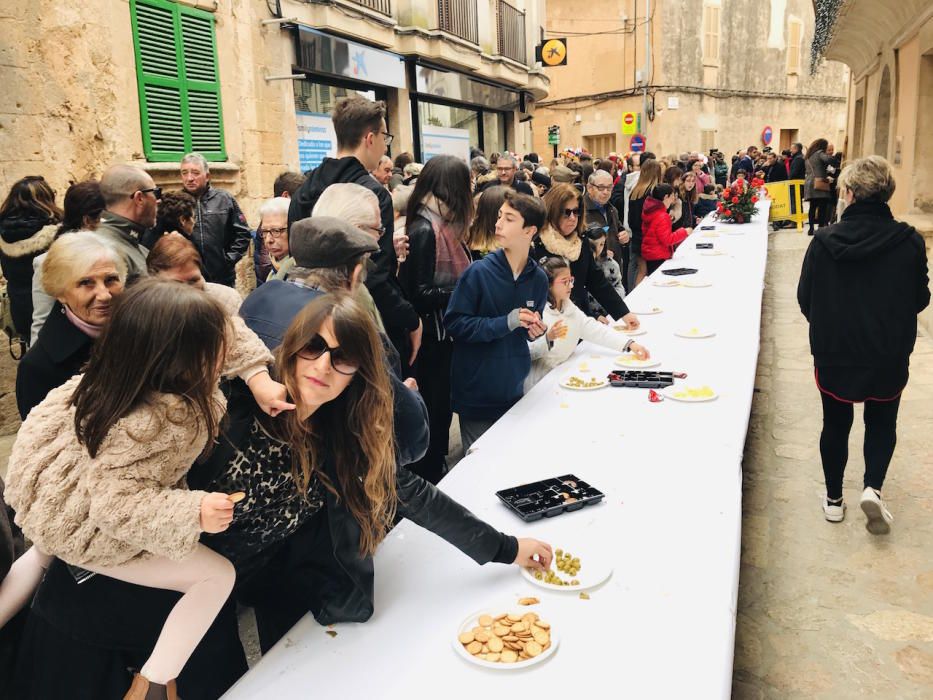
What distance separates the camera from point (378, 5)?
10.2 meters

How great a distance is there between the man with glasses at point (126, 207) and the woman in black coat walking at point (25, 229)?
3.31ft

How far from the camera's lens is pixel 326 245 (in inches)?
90.1

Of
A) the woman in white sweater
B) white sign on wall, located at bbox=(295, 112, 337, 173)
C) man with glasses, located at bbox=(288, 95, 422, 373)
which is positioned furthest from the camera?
white sign on wall, located at bbox=(295, 112, 337, 173)

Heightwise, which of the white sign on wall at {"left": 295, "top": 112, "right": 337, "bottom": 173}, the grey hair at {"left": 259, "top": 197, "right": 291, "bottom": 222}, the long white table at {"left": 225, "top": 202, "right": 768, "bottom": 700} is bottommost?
the long white table at {"left": 225, "top": 202, "right": 768, "bottom": 700}

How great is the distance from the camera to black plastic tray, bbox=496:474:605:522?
7.13 feet

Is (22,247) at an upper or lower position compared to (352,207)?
lower

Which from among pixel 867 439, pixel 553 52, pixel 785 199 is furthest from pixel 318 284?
pixel 553 52

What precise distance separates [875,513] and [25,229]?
4.74 metres

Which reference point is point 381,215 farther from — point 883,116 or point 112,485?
Answer: point 883,116

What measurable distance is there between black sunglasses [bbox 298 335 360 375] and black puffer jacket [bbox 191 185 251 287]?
3873mm

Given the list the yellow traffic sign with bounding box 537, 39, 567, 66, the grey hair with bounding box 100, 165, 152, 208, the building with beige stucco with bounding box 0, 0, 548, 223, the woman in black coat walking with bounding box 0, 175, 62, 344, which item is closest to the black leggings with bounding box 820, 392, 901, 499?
the grey hair with bounding box 100, 165, 152, 208

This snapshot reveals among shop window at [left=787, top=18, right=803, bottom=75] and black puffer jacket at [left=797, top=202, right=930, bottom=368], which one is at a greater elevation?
shop window at [left=787, top=18, right=803, bottom=75]

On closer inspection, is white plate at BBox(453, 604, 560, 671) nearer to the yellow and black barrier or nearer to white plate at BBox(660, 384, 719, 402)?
white plate at BBox(660, 384, 719, 402)

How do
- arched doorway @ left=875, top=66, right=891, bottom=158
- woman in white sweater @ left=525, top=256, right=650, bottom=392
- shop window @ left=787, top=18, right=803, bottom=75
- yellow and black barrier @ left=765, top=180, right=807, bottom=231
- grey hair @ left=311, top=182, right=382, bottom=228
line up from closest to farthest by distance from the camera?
grey hair @ left=311, top=182, right=382, bottom=228, woman in white sweater @ left=525, top=256, right=650, bottom=392, arched doorway @ left=875, top=66, right=891, bottom=158, yellow and black barrier @ left=765, top=180, right=807, bottom=231, shop window @ left=787, top=18, right=803, bottom=75
